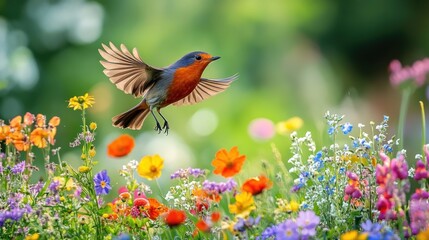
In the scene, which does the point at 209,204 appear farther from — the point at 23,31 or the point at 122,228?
the point at 23,31

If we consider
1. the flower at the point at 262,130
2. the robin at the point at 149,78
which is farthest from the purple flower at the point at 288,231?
the flower at the point at 262,130

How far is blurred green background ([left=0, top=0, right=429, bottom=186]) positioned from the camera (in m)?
6.47

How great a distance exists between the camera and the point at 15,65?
710cm

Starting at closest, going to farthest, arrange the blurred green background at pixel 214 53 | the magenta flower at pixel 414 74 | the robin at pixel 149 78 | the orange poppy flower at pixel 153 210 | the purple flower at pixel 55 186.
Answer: the robin at pixel 149 78 < the purple flower at pixel 55 186 < the orange poppy flower at pixel 153 210 < the magenta flower at pixel 414 74 < the blurred green background at pixel 214 53

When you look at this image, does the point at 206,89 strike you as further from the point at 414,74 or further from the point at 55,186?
the point at 414,74

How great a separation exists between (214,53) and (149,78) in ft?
14.9

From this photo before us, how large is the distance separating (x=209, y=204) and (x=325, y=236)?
0.40 m

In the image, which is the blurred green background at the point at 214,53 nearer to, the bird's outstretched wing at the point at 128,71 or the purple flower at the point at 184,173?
the purple flower at the point at 184,173

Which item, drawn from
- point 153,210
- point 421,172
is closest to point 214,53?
point 153,210

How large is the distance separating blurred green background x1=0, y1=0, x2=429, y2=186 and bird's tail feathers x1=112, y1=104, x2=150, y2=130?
3503 mm

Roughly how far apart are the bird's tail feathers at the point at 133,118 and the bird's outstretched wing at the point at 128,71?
5 centimetres

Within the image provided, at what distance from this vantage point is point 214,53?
675 cm

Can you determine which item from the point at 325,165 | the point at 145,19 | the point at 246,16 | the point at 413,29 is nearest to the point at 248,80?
the point at 246,16

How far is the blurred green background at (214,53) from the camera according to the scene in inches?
255
